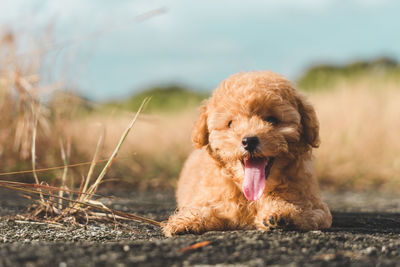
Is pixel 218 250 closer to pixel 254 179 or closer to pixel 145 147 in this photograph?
pixel 254 179

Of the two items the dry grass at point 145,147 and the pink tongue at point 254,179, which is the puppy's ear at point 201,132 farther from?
the dry grass at point 145,147

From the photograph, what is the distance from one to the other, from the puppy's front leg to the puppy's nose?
77cm

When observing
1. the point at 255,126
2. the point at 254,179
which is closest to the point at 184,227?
the point at 254,179

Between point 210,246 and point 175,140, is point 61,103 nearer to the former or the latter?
point 175,140

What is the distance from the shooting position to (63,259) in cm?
310

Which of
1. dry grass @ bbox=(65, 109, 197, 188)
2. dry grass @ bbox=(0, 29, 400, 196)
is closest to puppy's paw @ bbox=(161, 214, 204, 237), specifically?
dry grass @ bbox=(0, 29, 400, 196)

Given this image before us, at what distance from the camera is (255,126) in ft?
13.6

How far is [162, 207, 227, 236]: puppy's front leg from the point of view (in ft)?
13.7

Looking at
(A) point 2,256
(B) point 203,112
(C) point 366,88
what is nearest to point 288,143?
(B) point 203,112

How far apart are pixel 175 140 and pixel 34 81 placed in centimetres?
440

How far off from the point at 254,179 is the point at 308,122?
2.78ft

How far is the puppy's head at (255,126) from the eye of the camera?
13.4 feet

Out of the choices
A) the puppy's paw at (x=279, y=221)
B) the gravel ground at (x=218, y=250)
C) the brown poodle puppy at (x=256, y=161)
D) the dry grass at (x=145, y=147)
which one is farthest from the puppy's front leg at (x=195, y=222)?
the dry grass at (x=145, y=147)

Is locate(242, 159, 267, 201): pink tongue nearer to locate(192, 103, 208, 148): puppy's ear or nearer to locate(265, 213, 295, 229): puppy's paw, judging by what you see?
locate(265, 213, 295, 229): puppy's paw
